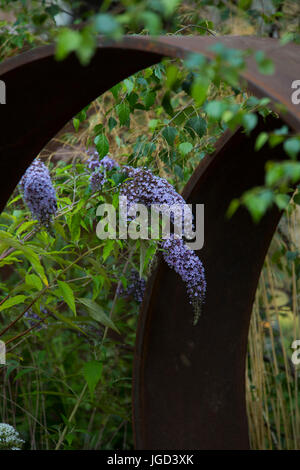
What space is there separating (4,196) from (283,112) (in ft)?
2.45

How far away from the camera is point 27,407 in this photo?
89.2 inches

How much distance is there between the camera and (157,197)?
1334 mm

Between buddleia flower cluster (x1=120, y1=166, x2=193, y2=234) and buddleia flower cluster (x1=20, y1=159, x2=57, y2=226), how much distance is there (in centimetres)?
18

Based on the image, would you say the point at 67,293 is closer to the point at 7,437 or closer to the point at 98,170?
the point at 98,170

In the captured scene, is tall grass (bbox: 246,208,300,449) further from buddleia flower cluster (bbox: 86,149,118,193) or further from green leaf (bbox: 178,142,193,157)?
buddleia flower cluster (bbox: 86,149,118,193)

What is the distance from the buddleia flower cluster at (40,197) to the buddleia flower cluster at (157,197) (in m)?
0.18

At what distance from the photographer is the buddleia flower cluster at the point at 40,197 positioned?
49.9 inches

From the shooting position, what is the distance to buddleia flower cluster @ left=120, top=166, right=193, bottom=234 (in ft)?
4.37

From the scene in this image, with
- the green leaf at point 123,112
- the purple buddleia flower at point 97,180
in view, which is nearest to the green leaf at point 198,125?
the green leaf at point 123,112

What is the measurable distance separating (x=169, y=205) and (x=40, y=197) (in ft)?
0.89

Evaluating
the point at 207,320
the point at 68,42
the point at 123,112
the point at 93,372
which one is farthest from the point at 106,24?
the point at 207,320

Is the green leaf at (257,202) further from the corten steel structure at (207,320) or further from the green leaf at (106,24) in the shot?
the corten steel structure at (207,320)
